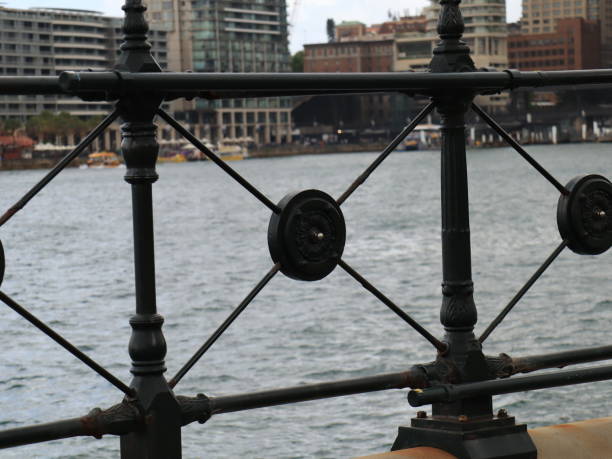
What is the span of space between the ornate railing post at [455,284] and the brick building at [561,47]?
515 ft

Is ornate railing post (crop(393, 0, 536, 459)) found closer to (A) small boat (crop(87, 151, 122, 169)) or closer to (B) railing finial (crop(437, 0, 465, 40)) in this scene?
(B) railing finial (crop(437, 0, 465, 40))

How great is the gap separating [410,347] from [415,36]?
156m

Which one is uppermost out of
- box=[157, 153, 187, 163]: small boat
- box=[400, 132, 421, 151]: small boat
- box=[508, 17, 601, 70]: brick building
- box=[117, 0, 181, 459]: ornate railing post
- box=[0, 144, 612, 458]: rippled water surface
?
box=[508, 17, 601, 70]: brick building

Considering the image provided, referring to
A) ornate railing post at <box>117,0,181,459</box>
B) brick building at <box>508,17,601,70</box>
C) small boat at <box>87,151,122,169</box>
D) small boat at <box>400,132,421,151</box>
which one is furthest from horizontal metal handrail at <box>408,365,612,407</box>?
small boat at <box>400,132,421,151</box>

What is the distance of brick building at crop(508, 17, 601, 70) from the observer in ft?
524

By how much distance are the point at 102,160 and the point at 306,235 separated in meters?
150

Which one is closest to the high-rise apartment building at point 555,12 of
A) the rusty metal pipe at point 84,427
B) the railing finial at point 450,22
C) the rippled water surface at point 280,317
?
the rippled water surface at point 280,317

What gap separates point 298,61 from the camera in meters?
190

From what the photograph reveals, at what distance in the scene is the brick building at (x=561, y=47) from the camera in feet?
524

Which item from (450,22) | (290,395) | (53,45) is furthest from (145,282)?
(53,45)

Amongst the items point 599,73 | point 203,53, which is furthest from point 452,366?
point 203,53

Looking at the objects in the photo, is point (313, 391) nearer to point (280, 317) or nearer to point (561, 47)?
point (280, 317)

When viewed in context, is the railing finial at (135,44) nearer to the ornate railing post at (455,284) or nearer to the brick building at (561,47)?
the ornate railing post at (455,284)

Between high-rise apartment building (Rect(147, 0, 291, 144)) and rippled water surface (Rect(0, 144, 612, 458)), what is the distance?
285 ft
